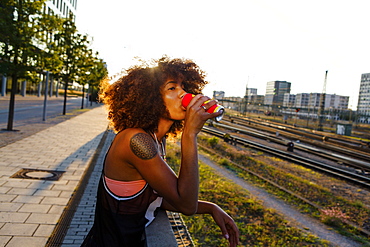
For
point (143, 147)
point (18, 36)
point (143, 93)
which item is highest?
point (18, 36)

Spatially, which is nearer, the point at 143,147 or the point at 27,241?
the point at 143,147

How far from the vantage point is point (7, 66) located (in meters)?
12.2

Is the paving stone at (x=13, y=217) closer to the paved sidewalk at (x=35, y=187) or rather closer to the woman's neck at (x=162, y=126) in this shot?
the paved sidewalk at (x=35, y=187)

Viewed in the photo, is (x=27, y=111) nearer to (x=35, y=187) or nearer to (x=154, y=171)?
(x=35, y=187)

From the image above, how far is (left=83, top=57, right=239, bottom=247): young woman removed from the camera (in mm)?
1659

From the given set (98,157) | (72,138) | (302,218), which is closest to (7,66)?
(72,138)

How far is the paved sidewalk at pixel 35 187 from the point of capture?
13.6 feet

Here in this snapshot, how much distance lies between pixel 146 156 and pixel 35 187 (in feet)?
17.0

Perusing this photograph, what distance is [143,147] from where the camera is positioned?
5.41ft

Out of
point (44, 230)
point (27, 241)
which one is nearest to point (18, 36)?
point (44, 230)

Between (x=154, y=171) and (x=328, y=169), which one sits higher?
(x=154, y=171)

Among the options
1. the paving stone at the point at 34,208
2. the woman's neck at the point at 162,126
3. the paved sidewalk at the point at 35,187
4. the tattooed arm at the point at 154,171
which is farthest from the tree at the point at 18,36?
the tattooed arm at the point at 154,171

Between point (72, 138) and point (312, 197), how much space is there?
357 inches

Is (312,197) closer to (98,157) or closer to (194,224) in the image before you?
(194,224)
